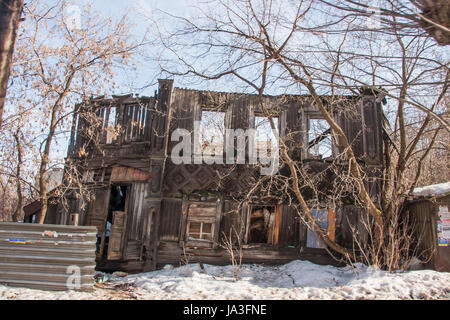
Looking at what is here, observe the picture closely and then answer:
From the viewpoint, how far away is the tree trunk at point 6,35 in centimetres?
530

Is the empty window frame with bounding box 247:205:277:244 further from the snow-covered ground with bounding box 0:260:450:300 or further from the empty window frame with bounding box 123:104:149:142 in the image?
the empty window frame with bounding box 123:104:149:142

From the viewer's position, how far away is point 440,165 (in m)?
19.1

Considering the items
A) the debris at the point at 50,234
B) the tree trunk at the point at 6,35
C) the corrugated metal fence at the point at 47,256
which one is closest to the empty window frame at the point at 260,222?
the corrugated metal fence at the point at 47,256

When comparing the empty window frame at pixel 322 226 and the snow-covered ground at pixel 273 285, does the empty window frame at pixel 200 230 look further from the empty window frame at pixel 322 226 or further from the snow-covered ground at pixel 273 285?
the empty window frame at pixel 322 226

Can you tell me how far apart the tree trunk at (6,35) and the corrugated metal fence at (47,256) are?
3.47 metres

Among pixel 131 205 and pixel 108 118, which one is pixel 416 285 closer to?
pixel 131 205

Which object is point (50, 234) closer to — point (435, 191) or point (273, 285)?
point (273, 285)

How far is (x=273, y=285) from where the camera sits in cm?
983

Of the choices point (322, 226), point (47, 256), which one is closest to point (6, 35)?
point (47, 256)

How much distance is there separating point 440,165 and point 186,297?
685 inches

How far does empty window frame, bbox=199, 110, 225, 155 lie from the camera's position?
45.6ft

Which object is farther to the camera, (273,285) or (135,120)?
(135,120)

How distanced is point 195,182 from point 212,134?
2.14 meters

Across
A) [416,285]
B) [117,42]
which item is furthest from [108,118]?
[416,285]
